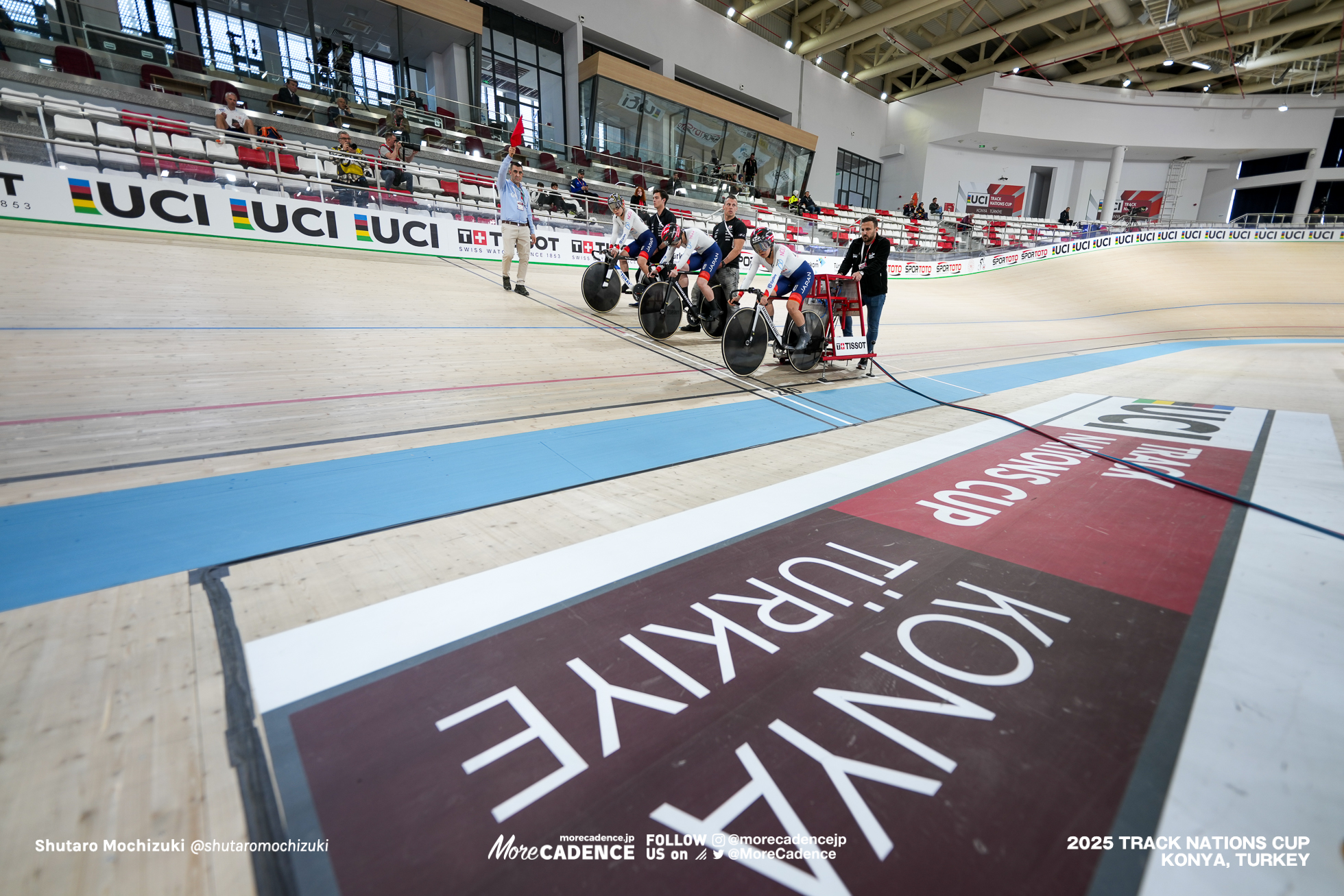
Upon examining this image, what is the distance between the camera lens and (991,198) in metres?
27.7

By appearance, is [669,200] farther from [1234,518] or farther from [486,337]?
[1234,518]

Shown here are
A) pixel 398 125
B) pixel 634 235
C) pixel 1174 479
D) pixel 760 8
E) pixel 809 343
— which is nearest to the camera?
pixel 1174 479

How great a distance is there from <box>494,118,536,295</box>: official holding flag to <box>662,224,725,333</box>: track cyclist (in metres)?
2.08

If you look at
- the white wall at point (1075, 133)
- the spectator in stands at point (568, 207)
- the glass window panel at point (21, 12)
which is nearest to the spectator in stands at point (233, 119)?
the glass window panel at point (21, 12)

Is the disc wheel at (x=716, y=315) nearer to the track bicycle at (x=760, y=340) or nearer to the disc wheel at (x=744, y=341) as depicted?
the track bicycle at (x=760, y=340)

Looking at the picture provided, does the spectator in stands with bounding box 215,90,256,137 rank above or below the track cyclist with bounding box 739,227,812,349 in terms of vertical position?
above

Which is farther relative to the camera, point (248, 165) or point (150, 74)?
point (150, 74)

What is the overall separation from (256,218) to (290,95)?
5388 mm

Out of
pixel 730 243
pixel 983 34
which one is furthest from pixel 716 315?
pixel 983 34

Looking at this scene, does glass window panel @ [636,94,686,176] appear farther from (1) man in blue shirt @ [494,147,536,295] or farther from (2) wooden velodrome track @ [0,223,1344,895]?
(1) man in blue shirt @ [494,147,536,295]

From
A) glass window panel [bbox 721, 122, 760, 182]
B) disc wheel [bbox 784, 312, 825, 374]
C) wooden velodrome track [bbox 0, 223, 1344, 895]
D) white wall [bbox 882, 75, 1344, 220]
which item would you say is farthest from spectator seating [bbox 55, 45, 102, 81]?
white wall [bbox 882, 75, 1344, 220]

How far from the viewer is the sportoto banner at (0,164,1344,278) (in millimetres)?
6805

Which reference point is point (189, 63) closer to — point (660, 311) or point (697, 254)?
point (660, 311)

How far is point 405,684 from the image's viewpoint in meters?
1.39
